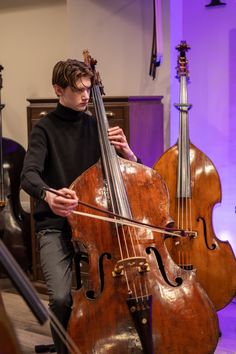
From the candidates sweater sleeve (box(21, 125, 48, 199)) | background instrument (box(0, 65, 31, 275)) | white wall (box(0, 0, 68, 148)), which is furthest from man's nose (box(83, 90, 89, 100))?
white wall (box(0, 0, 68, 148))

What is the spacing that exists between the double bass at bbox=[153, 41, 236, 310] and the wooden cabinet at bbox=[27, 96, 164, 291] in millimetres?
457

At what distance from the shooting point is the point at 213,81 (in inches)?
120

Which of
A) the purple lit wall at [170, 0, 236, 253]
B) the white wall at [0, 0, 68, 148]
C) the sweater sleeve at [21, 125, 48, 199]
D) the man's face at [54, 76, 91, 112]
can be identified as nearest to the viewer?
the sweater sleeve at [21, 125, 48, 199]

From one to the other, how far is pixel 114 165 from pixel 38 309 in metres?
1.02

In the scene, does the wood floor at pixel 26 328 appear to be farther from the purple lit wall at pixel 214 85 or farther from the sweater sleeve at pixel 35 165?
the purple lit wall at pixel 214 85

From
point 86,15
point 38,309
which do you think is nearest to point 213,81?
point 86,15

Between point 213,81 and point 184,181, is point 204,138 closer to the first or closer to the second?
point 213,81

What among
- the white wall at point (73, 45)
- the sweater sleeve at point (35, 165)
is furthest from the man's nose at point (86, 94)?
the white wall at point (73, 45)

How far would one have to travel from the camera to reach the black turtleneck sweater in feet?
6.85

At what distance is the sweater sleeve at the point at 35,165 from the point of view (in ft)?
6.09

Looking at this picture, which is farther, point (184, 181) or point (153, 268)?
point (184, 181)

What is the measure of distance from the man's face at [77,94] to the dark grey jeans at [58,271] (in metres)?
0.53

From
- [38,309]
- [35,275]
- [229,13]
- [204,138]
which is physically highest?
[229,13]

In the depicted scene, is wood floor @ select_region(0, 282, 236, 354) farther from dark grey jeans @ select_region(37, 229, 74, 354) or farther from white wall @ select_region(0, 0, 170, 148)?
white wall @ select_region(0, 0, 170, 148)
